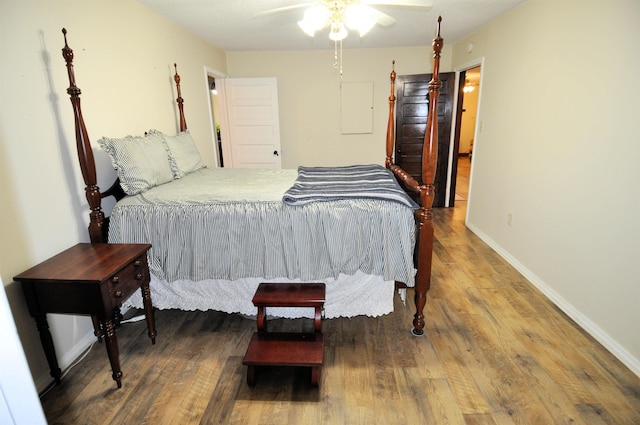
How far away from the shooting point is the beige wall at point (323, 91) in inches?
194

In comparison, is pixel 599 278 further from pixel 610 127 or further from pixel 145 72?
pixel 145 72

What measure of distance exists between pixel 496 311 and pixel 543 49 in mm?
2145

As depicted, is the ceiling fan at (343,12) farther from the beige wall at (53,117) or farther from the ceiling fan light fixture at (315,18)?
the beige wall at (53,117)

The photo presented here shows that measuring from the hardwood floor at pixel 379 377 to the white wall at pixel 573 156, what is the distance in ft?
0.94

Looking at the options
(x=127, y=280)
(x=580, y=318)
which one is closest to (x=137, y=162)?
(x=127, y=280)

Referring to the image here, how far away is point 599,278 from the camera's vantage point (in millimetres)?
2121

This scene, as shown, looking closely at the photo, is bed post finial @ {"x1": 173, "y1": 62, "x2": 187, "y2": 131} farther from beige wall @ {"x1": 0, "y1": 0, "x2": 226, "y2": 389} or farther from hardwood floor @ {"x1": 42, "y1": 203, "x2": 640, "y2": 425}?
hardwood floor @ {"x1": 42, "y1": 203, "x2": 640, "y2": 425}

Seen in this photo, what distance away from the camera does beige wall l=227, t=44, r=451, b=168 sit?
493 cm

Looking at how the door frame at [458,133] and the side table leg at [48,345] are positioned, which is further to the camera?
the door frame at [458,133]

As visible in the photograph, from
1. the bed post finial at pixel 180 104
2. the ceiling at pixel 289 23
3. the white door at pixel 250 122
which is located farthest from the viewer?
the white door at pixel 250 122

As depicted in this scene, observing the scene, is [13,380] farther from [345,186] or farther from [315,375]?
[345,186]

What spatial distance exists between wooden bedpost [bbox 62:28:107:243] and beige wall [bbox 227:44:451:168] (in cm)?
347

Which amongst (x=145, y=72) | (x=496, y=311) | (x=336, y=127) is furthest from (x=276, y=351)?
(x=336, y=127)

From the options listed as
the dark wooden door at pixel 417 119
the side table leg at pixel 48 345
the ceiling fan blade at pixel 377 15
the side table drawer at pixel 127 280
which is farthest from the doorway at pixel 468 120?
the side table leg at pixel 48 345
